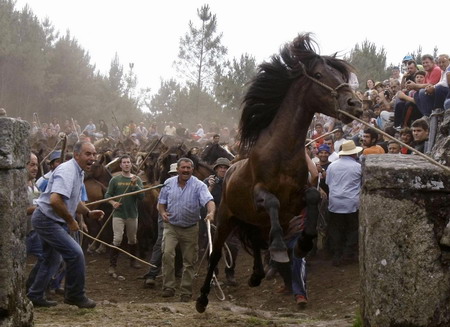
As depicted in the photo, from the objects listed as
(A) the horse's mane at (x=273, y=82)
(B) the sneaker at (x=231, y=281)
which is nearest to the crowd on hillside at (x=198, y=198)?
(B) the sneaker at (x=231, y=281)

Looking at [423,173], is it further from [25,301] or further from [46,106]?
[46,106]

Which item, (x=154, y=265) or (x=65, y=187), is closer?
(x=65, y=187)

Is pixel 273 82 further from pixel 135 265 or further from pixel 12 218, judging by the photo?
pixel 135 265

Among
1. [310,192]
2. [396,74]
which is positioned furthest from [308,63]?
[396,74]

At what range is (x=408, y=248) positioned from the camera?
4281 mm

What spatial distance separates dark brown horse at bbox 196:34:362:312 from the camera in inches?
274

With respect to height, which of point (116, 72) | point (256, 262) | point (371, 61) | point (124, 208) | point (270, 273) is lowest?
point (270, 273)

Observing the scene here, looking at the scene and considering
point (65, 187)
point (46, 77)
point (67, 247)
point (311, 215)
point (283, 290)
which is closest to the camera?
point (311, 215)

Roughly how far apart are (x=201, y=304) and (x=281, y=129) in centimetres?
259

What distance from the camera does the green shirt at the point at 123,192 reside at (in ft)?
41.8

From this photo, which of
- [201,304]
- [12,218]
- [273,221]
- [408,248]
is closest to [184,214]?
[201,304]

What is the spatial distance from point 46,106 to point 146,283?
135 ft

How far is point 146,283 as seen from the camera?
12070 millimetres

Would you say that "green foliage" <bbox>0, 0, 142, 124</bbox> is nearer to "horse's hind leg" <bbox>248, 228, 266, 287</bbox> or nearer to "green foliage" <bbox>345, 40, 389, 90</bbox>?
"green foliage" <bbox>345, 40, 389, 90</bbox>
